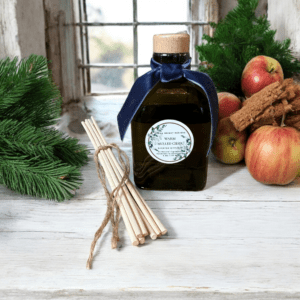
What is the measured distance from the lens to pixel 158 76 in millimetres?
474

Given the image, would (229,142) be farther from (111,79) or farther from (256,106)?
(111,79)

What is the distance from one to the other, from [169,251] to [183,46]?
0.93 ft

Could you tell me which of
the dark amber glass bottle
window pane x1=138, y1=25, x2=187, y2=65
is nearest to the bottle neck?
the dark amber glass bottle

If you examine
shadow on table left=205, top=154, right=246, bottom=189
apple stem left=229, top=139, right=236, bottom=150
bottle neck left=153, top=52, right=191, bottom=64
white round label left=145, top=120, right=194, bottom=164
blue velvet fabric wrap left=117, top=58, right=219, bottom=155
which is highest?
bottle neck left=153, top=52, right=191, bottom=64

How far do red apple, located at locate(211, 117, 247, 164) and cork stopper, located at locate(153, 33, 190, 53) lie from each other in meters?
0.19

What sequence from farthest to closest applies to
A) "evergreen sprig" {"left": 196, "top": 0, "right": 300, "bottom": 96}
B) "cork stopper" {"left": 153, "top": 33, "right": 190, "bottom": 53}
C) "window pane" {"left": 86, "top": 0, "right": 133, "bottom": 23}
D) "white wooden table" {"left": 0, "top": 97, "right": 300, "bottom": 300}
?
"window pane" {"left": 86, "top": 0, "right": 133, "bottom": 23} → "evergreen sprig" {"left": 196, "top": 0, "right": 300, "bottom": 96} → "cork stopper" {"left": 153, "top": 33, "right": 190, "bottom": 53} → "white wooden table" {"left": 0, "top": 97, "right": 300, "bottom": 300}

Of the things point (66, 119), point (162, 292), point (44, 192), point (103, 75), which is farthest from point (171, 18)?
point (162, 292)

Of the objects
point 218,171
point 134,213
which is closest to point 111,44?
point 218,171

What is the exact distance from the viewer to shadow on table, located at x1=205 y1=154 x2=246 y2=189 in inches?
22.1

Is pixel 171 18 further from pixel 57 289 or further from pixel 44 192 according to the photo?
pixel 57 289

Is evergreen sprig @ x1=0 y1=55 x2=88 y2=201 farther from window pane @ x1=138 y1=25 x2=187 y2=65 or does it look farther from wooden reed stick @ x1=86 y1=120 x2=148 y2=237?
window pane @ x1=138 y1=25 x2=187 y2=65

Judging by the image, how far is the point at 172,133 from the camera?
484mm

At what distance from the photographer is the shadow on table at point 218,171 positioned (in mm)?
562

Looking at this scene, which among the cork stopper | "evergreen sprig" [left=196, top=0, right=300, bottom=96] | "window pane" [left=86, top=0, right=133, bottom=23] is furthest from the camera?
"window pane" [left=86, top=0, right=133, bottom=23]
